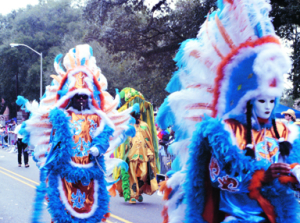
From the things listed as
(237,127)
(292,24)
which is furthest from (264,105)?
(292,24)

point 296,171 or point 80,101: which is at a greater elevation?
point 80,101

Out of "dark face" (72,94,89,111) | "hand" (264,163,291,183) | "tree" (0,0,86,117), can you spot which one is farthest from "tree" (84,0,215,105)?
"tree" (0,0,86,117)

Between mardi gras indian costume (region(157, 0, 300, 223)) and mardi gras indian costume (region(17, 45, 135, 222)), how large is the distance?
2438mm

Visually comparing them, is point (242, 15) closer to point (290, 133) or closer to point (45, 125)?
point (290, 133)

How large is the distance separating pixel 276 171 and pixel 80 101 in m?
3.69

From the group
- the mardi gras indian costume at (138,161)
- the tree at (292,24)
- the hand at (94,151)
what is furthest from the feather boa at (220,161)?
the tree at (292,24)

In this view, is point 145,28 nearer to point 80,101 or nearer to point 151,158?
point 151,158

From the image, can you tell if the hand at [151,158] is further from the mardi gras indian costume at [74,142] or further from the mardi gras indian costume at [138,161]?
the mardi gras indian costume at [74,142]

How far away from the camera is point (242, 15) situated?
3.25m

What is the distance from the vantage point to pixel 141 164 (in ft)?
28.3

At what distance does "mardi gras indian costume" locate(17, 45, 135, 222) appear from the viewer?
562cm

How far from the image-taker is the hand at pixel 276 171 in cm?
299

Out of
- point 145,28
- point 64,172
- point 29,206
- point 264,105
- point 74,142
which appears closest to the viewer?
point 264,105

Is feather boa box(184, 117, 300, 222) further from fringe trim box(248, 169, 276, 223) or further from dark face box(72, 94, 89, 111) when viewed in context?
dark face box(72, 94, 89, 111)
